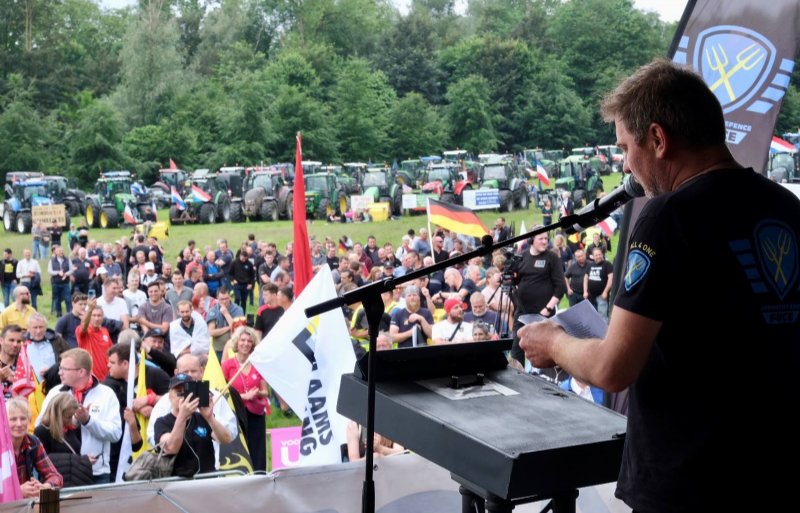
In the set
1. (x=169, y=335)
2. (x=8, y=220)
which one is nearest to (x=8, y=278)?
(x=169, y=335)

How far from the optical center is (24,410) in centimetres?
553

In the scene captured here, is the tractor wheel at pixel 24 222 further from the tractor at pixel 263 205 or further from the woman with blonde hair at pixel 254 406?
the woman with blonde hair at pixel 254 406

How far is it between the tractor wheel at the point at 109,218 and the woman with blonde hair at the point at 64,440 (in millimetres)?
26667

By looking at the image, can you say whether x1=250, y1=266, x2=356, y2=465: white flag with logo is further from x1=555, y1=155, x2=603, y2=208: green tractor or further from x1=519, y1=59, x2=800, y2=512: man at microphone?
x1=555, y1=155, x2=603, y2=208: green tractor

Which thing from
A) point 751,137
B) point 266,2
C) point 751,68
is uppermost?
point 266,2

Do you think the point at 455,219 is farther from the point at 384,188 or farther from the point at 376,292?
the point at 384,188

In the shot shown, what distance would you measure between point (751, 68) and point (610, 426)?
3609mm

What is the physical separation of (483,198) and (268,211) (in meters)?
7.13

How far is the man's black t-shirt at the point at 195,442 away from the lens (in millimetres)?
5824

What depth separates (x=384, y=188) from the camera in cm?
3719

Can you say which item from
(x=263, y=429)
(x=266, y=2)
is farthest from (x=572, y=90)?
(x=263, y=429)

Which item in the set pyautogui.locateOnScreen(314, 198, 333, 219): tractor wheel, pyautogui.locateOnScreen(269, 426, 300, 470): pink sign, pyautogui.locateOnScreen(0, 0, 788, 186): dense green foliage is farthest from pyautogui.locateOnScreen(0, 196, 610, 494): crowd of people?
pyautogui.locateOnScreen(0, 0, 788, 186): dense green foliage

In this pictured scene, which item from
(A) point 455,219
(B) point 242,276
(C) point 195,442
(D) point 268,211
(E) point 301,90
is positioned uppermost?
(E) point 301,90

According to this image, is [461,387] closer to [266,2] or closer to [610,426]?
[610,426]
